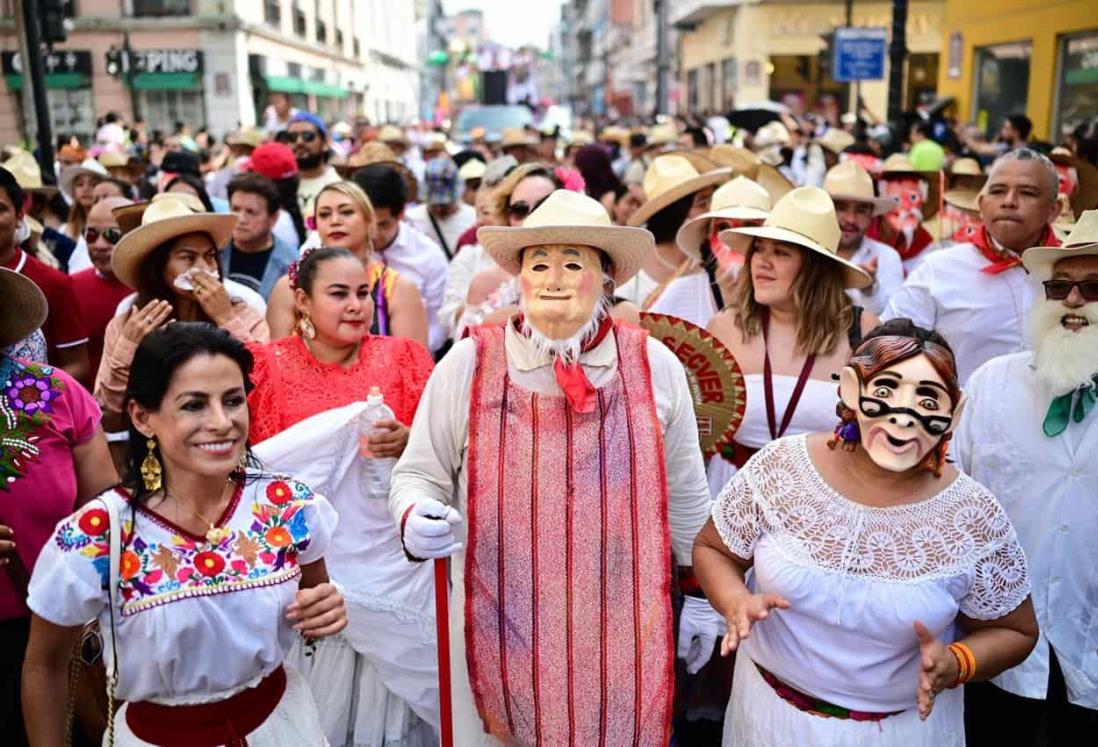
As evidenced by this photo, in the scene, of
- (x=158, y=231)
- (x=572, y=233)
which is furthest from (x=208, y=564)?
(x=158, y=231)

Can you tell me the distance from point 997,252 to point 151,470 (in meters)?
3.45

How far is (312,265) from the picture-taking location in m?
3.79

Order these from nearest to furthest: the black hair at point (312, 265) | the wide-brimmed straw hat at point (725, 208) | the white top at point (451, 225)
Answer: the black hair at point (312, 265) → the wide-brimmed straw hat at point (725, 208) → the white top at point (451, 225)

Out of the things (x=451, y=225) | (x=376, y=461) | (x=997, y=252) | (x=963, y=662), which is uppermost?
(x=997, y=252)

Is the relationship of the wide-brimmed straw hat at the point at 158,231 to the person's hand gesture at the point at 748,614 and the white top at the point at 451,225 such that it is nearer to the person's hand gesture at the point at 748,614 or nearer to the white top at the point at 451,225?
the person's hand gesture at the point at 748,614

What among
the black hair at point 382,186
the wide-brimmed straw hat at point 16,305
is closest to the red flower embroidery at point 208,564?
the wide-brimmed straw hat at point 16,305

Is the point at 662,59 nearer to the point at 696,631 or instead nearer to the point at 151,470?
the point at 696,631

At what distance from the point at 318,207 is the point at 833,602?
3.42 m

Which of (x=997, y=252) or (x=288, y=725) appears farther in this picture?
(x=997, y=252)

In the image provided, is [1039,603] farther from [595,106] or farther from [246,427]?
[595,106]

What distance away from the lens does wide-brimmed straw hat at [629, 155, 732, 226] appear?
5.37 metres

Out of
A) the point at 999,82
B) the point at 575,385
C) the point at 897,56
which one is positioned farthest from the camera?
the point at 999,82

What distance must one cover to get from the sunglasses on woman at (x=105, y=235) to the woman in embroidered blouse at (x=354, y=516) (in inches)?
78.2

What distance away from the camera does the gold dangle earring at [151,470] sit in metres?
2.41
